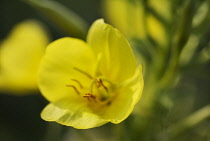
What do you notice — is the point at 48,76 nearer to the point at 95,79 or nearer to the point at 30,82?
the point at 95,79

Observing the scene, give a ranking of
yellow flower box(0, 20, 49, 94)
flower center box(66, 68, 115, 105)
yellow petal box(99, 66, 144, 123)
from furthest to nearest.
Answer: yellow flower box(0, 20, 49, 94) → flower center box(66, 68, 115, 105) → yellow petal box(99, 66, 144, 123)

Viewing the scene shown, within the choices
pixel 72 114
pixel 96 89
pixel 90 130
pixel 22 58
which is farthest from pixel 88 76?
pixel 90 130

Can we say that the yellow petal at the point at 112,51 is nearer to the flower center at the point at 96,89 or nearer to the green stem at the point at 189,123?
the flower center at the point at 96,89

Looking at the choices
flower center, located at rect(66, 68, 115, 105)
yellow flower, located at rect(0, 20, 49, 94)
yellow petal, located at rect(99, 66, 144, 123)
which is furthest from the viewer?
yellow flower, located at rect(0, 20, 49, 94)

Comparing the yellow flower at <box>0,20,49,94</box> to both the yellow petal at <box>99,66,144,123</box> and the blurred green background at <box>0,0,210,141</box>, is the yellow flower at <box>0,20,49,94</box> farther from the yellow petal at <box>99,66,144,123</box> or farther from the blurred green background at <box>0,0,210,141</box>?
the yellow petal at <box>99,66,144,123</box>

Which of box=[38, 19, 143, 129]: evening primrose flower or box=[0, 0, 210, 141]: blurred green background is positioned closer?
box=[38, 19, 143, 129]: evening primrose flower

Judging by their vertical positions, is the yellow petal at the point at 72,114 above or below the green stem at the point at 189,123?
above

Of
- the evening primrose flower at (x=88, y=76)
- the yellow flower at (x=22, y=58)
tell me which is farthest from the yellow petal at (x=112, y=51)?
the yellow flower at (x=22, y=58)

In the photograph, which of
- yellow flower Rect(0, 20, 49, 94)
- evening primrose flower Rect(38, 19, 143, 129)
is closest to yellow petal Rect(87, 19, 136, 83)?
evening primrose flower Rect(38, 19, 143, 129)
